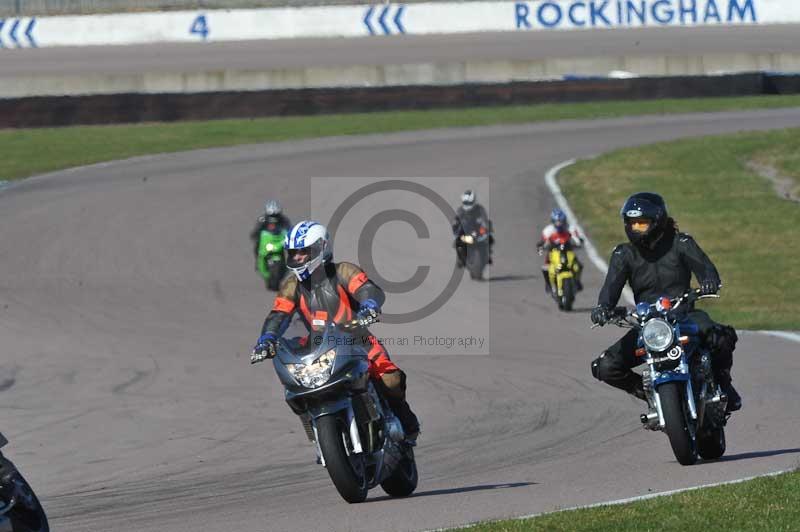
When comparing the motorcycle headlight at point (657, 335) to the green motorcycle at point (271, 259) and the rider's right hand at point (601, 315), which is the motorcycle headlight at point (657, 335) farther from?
the green motorcycle at point (271, 259)

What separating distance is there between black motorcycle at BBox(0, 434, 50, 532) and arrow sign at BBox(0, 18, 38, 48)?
165ft

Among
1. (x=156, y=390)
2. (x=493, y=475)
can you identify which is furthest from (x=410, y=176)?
(x=493, y=475)

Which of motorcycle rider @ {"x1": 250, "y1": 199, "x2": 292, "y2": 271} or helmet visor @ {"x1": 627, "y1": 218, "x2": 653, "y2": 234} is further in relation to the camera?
motorcycle rider @ {"x1": 250, "y1": 199, "x2": 292, "y2": 271}

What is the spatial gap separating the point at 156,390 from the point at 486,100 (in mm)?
29430

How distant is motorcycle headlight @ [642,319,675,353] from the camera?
10133 millimetres

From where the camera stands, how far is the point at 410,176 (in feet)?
106

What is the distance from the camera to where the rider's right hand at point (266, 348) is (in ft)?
31.2

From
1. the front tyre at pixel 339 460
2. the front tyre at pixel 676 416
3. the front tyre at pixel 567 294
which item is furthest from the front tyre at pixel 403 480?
the front tyre at pixel 567 294

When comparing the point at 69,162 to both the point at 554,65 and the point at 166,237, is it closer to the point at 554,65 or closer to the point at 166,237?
the point at 166,237

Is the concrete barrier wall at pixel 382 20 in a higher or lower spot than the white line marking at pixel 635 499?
higher

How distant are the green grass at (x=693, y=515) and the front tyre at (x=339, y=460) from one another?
1.13m

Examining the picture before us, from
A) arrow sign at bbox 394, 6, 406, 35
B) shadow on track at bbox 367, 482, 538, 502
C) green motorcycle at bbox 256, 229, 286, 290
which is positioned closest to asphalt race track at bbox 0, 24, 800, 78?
arrow sign at bbox 394, 6, 406, 35

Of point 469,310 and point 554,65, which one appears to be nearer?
point 469,310

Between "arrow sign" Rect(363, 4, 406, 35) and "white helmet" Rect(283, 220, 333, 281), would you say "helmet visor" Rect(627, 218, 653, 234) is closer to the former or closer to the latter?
"white helmet" Rect(283, 220, 333, 281)
